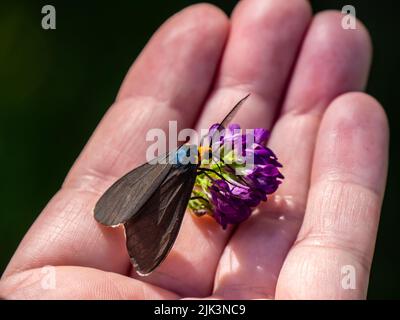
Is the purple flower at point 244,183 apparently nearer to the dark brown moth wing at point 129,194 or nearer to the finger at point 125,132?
the dark brown moth wing at point 129,194

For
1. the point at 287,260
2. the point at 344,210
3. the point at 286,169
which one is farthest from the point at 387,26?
the point at 287,260

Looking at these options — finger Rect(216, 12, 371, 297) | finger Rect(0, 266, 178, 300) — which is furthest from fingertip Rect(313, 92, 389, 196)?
finger Rect(0, 266, 178, 300)

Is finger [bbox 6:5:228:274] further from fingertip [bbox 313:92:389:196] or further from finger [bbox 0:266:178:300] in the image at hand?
fingertip [bbox 313:92:389:196]

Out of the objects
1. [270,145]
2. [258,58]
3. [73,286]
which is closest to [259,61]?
[258,58]

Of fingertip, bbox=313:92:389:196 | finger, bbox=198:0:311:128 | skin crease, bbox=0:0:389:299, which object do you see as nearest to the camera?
skin crease, bbox=0:0:389:299

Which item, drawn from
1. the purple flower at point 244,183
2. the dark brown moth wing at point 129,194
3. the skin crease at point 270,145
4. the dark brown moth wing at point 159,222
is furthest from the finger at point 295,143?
the dark brown moth wing at point 129,194
